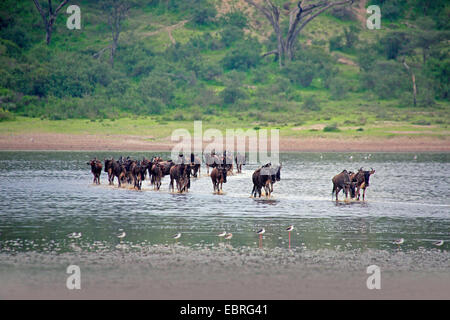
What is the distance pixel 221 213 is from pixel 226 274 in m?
9.39

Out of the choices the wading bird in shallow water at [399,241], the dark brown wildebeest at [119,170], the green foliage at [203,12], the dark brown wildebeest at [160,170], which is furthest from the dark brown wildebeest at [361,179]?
the green foliage at [203,12]

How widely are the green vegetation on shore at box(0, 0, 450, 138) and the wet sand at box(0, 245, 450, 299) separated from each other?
4553 centimetres

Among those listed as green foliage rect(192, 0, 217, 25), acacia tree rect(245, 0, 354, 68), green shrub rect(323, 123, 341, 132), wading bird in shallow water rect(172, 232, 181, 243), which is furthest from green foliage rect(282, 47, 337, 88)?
wading bird in shallow water rect(172, 232, 181, 243)

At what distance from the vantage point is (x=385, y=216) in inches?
949

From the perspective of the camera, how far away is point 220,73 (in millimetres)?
90000

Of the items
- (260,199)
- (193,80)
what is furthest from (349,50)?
(260,199)

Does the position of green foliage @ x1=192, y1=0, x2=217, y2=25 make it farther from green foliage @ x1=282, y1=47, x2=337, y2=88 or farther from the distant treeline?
green foliage @ x1=282, y1=47, x2=337, y2=88

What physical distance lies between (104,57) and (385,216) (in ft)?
251

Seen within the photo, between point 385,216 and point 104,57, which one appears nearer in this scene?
point 385,216

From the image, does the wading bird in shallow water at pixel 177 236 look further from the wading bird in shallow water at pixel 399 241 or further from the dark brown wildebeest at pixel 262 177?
the dark brown wildebeest at pixel 262 177

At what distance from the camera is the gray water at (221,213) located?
756 inches

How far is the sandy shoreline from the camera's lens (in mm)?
59062

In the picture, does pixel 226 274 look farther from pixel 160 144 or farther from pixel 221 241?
pixel 160 144
